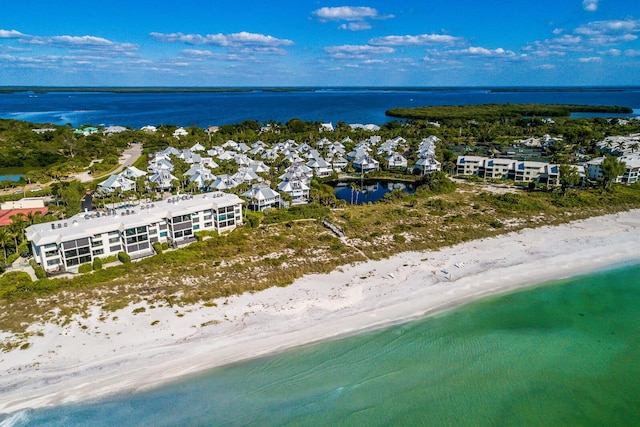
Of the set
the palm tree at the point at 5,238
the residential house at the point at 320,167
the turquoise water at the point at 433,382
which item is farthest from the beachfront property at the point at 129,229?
the residential house at the point at 320,167

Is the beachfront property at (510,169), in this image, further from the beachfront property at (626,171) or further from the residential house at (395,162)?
the residential house at (395,162)

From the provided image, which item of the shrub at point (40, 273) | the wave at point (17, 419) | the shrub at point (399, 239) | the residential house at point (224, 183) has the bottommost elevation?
the wave at point (17, 419)

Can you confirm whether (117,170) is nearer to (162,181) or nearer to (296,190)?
(162,181)

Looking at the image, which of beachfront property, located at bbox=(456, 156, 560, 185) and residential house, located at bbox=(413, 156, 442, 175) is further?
residential house, located at bbox=(413, 156, 442, 175)

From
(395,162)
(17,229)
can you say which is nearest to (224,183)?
(17,229)

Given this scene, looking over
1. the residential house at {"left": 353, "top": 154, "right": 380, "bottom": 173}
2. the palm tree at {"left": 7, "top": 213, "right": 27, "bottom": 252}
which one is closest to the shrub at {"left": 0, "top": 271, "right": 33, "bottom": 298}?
→ the palm tree at {"left": 7, "top": 213, "right": 27, "bottom": 252}

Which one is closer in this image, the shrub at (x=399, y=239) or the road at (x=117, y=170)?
the shrub at (x=399, y=239)

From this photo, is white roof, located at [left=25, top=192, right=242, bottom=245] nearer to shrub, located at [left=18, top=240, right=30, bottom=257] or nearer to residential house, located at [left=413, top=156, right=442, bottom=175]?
shrub, located at [left=18, top=240, right=30, bottom=257]
